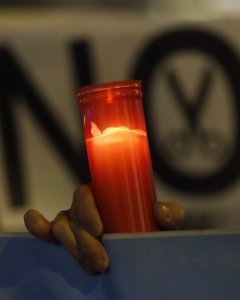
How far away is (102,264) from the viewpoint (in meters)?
0.49

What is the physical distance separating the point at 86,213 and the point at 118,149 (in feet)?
0.18

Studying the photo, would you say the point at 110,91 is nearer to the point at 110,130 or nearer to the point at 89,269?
the point at 110,130

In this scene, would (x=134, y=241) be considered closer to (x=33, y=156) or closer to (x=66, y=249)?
(x=66, y=249)

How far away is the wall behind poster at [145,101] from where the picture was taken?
4.15 feet

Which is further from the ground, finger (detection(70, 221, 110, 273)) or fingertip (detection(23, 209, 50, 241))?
fingertip (detection(23, 209, 50, 241))

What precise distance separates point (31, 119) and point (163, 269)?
0.83m

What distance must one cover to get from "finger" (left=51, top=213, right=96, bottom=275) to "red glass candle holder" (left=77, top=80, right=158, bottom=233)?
0.03m

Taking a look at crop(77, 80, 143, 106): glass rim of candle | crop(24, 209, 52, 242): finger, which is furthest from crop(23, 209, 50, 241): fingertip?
crop(77, 80, 143, 106): glass rim of candle

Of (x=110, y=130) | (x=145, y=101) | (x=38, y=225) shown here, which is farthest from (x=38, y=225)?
(x=145, y=101)

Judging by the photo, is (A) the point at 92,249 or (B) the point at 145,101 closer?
(A) the point at 92,249

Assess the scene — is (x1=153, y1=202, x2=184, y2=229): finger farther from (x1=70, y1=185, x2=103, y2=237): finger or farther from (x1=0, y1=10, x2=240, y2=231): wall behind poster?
(x1=0, y1=10, x2=240, y2=231): wall behind poster

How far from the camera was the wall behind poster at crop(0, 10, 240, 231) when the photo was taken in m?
1.26

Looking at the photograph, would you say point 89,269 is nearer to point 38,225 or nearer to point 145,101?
point 38,225

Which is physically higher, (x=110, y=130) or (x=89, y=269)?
(x=110, y=130)
